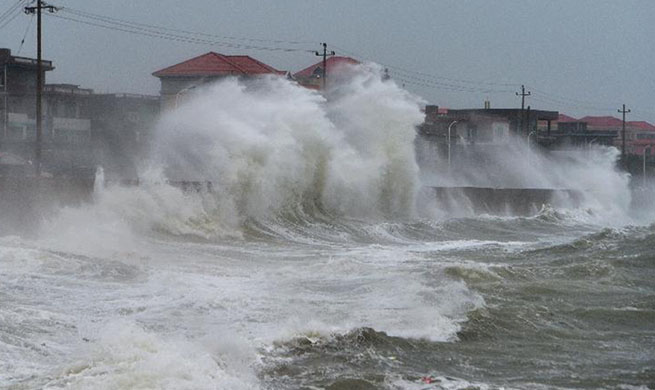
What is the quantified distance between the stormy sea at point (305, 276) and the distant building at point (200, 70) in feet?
51.2

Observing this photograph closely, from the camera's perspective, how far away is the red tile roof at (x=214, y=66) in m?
51.8

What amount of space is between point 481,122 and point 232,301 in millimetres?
59610

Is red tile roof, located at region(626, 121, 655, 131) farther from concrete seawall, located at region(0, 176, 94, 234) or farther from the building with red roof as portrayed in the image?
concrete seawall, located at region(0, 176, 94, 234)

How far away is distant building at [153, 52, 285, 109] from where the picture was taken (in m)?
51.5

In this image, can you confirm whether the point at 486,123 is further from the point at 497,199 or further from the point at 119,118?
the point at 497,199

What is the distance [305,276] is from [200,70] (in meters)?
36.8

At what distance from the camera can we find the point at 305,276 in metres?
16.4

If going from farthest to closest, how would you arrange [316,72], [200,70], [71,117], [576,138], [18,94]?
[576,138], [316,72], [71,117], [200,70], [18,94]

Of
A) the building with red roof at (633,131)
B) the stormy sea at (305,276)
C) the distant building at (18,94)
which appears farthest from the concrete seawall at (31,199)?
the building with red roof at (633,131)

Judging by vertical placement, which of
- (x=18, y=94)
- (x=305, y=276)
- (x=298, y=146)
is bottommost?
(x=305, y=276)

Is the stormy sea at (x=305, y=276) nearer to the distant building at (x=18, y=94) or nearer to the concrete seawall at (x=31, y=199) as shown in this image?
the concrete seawall at (x=31, y=199)

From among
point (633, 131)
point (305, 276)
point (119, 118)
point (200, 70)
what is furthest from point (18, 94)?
point (633, 131)

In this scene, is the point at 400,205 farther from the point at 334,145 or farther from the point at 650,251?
the point at 650,251

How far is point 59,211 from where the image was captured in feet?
70.5
